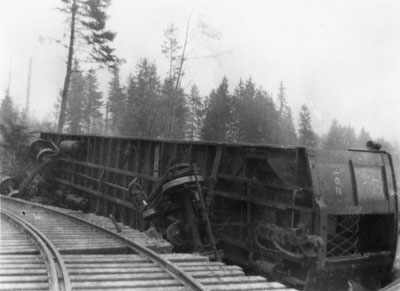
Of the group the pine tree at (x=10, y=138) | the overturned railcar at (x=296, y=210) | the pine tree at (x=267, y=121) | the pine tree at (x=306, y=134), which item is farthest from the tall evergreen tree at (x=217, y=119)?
the overturned railcar at (x=296, y=210)

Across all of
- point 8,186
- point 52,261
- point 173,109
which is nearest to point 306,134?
point 173,109

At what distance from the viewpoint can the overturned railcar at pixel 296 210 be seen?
726 centimetres

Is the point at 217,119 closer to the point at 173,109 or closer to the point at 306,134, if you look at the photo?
the point at 173,109

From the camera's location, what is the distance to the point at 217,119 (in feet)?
102

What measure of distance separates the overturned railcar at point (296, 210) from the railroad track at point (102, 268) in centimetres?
140

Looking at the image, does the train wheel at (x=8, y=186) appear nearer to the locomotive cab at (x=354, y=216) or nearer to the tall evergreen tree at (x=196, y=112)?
the tall evergreen tree at (x=196, y=112)

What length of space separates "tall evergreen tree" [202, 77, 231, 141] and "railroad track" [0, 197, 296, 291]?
22.1 metres

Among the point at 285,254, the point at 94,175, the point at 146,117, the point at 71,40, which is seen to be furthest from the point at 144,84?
the point at 285,254

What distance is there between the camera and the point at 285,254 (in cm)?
723

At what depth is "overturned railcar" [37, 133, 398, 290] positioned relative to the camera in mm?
7262

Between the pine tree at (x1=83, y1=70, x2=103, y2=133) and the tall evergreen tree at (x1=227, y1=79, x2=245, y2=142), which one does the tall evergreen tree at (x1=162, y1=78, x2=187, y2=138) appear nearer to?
the tall evergreen tree at (x1=227, y1=79, x2=245, y2=142)

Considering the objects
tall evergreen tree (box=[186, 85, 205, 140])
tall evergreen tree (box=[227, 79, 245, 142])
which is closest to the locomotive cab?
tall evergreen tree (box=[186, 85, 205, 140])

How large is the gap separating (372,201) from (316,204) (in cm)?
166

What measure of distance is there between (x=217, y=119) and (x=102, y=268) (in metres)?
25.3
